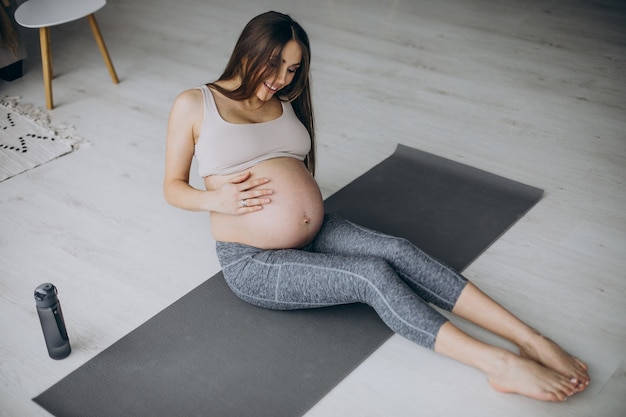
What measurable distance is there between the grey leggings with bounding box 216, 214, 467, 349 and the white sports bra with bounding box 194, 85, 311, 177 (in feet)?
0.80

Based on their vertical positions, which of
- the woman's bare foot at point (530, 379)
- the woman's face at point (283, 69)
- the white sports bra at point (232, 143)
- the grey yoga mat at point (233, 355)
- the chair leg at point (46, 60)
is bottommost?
the grey yoga mat at point (233, 355)

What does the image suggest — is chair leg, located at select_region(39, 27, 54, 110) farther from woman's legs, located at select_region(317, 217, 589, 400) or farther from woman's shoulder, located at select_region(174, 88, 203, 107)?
woman's legs, located at select_region(317, 217, 589, 400)

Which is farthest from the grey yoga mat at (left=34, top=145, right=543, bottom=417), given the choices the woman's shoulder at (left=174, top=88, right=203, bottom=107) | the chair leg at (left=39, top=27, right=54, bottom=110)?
the chair leg at (left=39, top=27, right=54, bottom=110)

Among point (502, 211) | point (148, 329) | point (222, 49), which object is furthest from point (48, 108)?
point (502, 211)

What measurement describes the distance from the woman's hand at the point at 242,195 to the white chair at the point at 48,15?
1.75 meters

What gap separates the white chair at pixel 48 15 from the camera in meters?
3.20

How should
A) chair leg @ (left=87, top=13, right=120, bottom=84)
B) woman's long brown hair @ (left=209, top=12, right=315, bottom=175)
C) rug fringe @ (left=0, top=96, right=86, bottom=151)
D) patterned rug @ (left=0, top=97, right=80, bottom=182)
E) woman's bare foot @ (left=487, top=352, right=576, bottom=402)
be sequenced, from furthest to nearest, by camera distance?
chair leg @ (left=87, top=13, right=120, bottom=84) < rug fringe @ (left=0, top=96, right=86, bottom=151) < patterned rug @ (left=0, top=97, right=80, bottom=182) < woman's long brown hair @ (left=209, top=12, right=315, bottom=175) < woman's bare foot @ (left=487, top=352, right=576, bottom=402)

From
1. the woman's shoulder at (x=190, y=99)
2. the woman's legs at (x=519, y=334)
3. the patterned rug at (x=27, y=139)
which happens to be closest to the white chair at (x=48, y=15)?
the patterned rug at (x=27, y=139)

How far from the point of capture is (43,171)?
285cm

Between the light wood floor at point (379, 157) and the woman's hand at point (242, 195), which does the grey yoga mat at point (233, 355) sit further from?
the woman's hand at point (242, 195)

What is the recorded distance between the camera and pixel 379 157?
9.49 feet

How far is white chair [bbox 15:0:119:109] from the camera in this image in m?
3.20

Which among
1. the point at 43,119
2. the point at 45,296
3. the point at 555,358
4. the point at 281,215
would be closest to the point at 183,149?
the point at 281,215

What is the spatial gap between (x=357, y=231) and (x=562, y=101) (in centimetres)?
181
